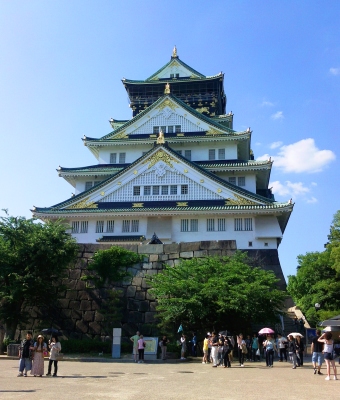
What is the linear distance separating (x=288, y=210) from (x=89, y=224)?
13.9 m

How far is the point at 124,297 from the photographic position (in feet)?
74.5

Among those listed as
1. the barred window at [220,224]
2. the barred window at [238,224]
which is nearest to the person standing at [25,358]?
the barred window at [220,224]

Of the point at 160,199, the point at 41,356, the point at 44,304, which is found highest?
the point at 160,199

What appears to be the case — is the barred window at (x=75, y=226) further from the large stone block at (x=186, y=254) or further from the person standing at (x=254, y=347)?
the person standing at (x=254, y=347)

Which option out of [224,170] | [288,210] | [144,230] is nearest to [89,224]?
[144,230]

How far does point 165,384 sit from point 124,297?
12.0m

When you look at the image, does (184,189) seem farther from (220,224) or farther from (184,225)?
(220,224)

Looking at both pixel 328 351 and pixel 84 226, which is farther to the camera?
pixel 84 226

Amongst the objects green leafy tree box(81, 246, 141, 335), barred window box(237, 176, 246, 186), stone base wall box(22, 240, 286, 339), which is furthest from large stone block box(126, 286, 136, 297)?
barred window box(237, 176, 246, 186)

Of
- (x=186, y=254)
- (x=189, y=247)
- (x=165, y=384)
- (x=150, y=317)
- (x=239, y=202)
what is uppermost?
(x=239, y=202)

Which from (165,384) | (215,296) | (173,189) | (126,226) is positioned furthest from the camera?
(173,189)

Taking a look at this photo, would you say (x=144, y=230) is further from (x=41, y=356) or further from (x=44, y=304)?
(x=41, y=356)

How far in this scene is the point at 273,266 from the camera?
2862cm

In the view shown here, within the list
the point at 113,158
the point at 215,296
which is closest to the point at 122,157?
the point at 113,158
